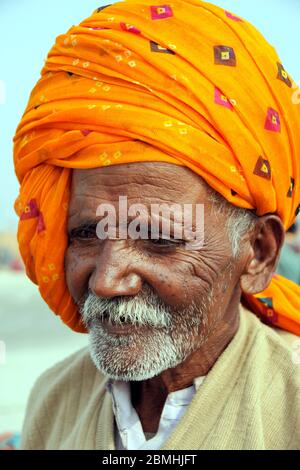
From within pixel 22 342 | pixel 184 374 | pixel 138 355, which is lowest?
pixel 22 342

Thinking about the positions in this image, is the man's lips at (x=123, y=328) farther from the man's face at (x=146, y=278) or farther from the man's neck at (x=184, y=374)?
the man's neck at (x=184, y=374)

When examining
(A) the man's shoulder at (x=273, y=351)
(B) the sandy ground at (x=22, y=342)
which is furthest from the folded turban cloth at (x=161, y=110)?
(B) the sandy ground at (x=22, y=342)

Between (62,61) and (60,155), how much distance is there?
0.36 meters

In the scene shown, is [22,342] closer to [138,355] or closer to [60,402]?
[60,402]

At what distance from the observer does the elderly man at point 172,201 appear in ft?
7.79

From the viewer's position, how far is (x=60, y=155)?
249 cm

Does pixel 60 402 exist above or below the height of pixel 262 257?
below

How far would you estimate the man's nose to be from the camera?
2338 millimetres

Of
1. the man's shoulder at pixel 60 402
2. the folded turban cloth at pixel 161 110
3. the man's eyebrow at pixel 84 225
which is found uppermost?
the folded turban cloth at pixel 161 110

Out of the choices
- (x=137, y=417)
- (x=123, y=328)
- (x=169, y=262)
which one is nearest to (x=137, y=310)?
(x=123, y=328)

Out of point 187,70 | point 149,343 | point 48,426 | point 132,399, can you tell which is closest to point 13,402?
point 48,426

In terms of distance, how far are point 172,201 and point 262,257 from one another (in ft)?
1.53

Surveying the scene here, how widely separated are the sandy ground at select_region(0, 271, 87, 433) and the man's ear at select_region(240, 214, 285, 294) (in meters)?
3.52

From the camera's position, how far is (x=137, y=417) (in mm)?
2666
